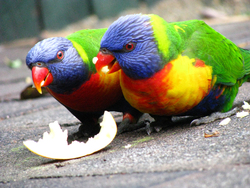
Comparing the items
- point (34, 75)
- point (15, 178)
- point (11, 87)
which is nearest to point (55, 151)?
point (15, 178)

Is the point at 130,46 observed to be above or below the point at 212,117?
above

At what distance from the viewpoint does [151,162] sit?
1762mm

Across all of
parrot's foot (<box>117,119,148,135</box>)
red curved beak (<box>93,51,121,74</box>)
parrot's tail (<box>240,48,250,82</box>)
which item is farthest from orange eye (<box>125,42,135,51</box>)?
parrot's tail (<box>240,48,250,82</box>)

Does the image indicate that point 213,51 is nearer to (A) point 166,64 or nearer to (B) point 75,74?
(A) point 166,64

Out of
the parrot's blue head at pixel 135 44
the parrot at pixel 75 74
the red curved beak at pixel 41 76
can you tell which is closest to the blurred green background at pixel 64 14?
the parrot at pixel 75 74

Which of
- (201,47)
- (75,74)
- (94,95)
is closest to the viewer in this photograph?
(201,47)

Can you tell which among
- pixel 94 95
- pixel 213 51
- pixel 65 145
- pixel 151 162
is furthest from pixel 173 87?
pixel 65 145

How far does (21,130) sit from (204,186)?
7.29ft

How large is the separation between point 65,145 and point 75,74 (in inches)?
21.5

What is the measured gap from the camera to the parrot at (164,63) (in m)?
2.12

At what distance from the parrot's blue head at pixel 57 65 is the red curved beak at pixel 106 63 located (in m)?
0.24

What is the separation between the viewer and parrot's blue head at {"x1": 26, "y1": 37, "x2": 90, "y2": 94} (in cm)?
237

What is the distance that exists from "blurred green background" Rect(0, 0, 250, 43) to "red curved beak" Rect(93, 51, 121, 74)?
6.32m

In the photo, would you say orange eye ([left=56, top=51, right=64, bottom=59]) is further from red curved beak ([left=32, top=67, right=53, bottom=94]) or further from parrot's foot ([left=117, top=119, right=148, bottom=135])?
parrot's foot ([left=117, top=119, right=148, bottom=135])
